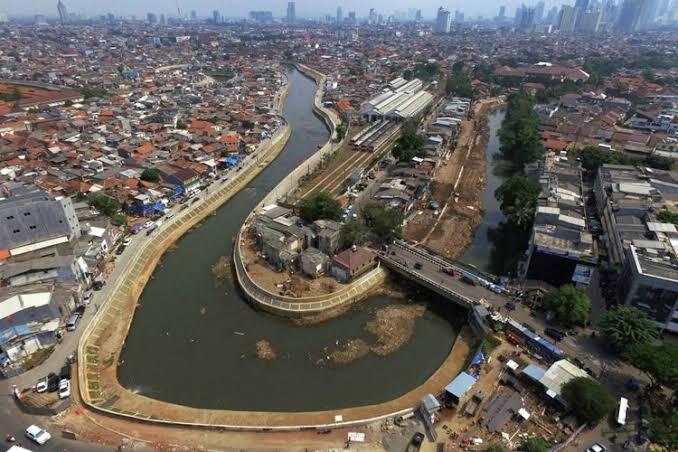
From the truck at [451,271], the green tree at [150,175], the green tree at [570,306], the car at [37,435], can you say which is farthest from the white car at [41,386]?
the green tree at [570,306]

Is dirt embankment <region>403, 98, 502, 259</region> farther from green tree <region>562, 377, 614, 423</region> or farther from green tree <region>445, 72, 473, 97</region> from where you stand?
green tree <region>445, 72, 473, 97</region>

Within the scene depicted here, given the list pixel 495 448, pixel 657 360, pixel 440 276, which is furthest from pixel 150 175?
pixel 657 360

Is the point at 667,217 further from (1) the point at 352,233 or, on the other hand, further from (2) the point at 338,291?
(2) the point at 338,291

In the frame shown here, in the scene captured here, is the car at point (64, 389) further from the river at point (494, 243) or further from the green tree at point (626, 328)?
the green tree at point (626, 328)

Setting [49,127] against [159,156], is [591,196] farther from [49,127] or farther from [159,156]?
[49,127]

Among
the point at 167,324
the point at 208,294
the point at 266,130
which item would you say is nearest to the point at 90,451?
the point at 167,324

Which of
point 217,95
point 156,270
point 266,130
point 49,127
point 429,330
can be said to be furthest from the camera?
point 217,95
